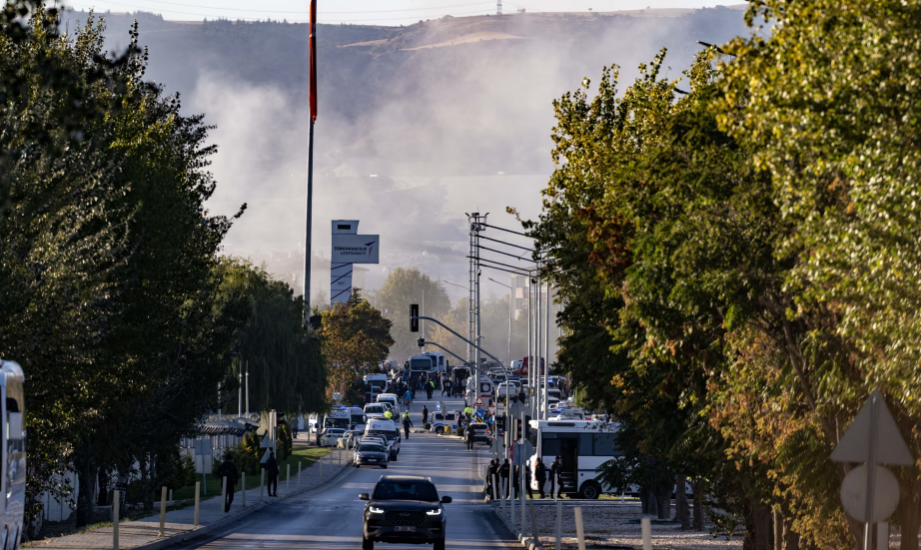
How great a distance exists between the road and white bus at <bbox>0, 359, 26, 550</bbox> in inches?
339

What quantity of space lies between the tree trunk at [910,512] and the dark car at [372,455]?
52.6 meters

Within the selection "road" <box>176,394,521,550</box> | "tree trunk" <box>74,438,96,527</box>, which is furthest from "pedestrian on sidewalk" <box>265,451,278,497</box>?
"tree trunk" <box>74,438,96,527</box>

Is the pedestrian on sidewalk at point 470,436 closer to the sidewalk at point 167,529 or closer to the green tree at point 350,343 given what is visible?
the green tree at point 350,343

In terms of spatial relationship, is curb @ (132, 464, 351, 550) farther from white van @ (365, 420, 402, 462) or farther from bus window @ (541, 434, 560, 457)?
white van @ (365, 420, 402, 462)

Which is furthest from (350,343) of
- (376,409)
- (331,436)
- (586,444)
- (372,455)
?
(586,444)

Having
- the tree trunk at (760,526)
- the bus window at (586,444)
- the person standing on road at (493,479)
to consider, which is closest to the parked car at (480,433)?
the bus window at (586,444)

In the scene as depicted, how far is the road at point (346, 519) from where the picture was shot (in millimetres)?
27781

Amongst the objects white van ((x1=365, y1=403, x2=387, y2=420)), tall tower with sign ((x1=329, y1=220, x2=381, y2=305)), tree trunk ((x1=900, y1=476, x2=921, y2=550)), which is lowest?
tree trunk ((x1=900, y1=476, x2=921, y2=550))

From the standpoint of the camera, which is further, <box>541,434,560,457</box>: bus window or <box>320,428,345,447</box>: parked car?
<box>320,428,345,447</box>: parked car

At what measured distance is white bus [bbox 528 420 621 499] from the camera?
2120 inches

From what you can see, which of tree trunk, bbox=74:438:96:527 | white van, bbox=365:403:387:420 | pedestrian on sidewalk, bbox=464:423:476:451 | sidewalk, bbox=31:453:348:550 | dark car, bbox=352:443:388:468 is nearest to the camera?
sidewalk, bbox=31:453:348:550

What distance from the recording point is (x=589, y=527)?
35.5 m

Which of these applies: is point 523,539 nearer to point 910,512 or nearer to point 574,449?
point 910,512

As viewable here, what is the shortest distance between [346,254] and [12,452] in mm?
165293
